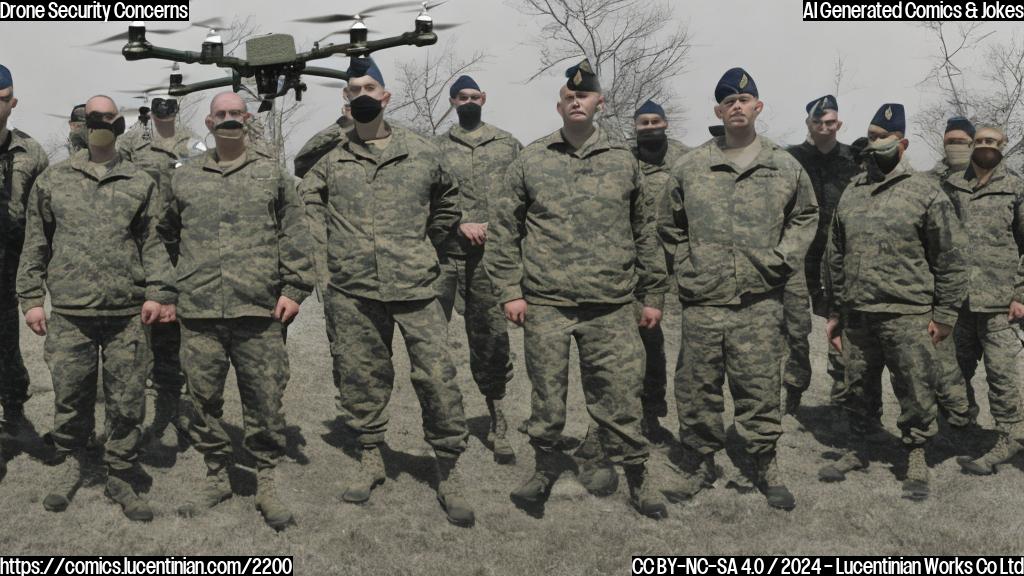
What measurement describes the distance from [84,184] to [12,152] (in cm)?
128

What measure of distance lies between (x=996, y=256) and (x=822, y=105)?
1.74 metres

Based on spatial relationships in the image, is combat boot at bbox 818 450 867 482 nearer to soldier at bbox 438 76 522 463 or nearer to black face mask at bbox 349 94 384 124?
soldier at bbox 438 76 522 463

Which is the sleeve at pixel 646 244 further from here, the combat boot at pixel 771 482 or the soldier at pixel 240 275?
the soldier at pixel 240 275

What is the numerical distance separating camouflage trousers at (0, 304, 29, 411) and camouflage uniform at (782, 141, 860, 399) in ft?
18.8

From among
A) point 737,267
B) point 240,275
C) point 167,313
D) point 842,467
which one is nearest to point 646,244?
point 737,267

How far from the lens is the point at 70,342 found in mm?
5426

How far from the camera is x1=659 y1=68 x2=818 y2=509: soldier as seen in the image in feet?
18.3

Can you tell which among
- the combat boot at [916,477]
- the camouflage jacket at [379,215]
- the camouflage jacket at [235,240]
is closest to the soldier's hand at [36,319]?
the camouflage jacket at [235,240]

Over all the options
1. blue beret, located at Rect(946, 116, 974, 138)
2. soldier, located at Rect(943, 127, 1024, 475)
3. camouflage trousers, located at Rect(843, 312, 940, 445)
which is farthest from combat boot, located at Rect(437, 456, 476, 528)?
blue beret, located at Rect(946, 116, 974, 138)

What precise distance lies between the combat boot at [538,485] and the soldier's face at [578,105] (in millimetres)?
2016

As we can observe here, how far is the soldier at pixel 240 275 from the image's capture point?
17.3ft

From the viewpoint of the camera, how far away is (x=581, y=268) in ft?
17.6

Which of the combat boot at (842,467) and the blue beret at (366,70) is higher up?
the blue beret at (366,70)

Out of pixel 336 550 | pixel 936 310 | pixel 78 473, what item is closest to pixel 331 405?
pixel 78 473
